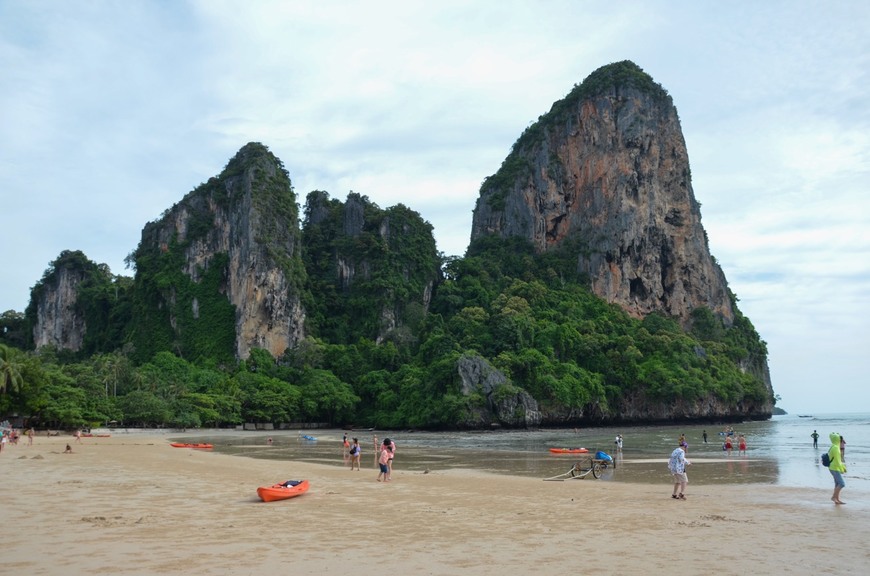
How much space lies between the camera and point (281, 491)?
51.4 ft

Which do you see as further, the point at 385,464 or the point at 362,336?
the point at 362,336

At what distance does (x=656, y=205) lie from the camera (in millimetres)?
112312

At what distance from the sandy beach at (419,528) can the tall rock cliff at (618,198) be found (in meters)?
92.0

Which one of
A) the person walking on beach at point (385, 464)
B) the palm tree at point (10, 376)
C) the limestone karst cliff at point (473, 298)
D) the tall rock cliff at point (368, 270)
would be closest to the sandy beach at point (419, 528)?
the person walking on beach at point (385, 464)

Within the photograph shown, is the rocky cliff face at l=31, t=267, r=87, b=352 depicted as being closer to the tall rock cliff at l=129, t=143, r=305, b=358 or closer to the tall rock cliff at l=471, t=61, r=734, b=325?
the tall rock cliff at l=129, t=143, r=305, b=358

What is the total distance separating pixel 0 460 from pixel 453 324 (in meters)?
63.5

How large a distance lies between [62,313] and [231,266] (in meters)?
36.4

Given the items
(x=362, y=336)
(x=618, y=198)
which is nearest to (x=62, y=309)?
(x=362, y=336)

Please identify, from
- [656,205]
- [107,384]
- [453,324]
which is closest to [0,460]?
[107,384]

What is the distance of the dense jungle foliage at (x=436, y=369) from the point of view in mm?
60344

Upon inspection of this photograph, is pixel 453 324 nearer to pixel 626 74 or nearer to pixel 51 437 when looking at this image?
pixel 51 437

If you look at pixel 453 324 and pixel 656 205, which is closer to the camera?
pixel 453 324

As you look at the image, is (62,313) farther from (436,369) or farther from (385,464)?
(385,464)

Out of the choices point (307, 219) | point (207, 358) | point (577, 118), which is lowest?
point (207, 358)
